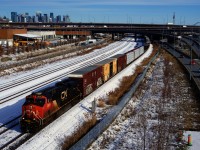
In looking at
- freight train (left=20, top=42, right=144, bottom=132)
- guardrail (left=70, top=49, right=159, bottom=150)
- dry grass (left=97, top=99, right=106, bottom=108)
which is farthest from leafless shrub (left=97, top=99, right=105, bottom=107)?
guardrail (left=70, top=49, right=159, bottom=150)

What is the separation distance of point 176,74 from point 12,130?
35136 mm

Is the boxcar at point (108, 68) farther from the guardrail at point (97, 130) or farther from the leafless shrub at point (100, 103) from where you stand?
the guardrail at point (97, 130)

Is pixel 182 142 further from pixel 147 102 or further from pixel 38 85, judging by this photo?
pixel 38 85

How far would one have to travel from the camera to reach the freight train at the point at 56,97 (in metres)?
22.7

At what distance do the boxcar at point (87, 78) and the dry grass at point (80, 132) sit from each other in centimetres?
510

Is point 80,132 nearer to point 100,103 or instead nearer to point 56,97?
point 56,97

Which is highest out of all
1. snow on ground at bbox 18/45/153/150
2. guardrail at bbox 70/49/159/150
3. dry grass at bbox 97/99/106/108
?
guardrail at bbox 70/49/159/150

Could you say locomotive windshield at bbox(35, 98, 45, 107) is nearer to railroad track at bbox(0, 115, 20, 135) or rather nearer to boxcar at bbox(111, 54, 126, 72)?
railroad track at bbox(0, 115, 20, 135)

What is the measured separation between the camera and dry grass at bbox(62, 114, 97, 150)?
806 inches

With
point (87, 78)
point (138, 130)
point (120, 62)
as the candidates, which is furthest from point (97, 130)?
point (120, 62)

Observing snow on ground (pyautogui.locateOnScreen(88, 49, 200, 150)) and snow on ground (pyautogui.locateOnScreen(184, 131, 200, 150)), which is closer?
snow on ground (pyautogui.locateOnScreen(184, 131, 200, 150))

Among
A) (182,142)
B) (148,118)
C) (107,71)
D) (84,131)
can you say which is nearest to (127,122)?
(148,118)

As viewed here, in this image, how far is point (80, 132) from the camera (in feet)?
74.4

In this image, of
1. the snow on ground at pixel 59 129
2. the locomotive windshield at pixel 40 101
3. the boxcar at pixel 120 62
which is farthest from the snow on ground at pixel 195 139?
the boxcar at pixel 120 62
